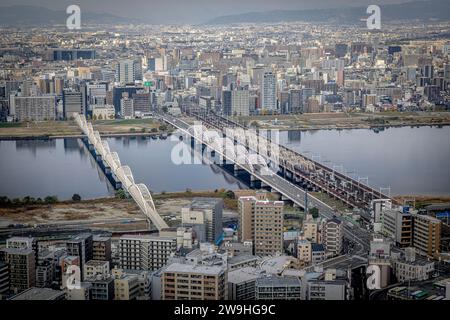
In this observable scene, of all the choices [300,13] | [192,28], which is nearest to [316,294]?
[300,13]

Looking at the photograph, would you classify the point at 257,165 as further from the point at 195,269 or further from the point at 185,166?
the point at 195,269

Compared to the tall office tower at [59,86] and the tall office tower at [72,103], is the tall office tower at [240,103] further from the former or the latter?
the tall office tower at [59,86]

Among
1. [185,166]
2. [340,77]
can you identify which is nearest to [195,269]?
[185,166]

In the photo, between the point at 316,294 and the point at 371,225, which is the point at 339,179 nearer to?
the point at 371,225

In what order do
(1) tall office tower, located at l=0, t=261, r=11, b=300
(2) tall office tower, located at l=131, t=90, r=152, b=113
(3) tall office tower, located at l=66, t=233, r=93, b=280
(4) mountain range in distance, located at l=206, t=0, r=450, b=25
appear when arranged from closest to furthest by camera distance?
(1) tall office tower, located at l=0, t=261, r=11, b=300 → (3) tall office tower, located at l=66, t=233, r=93, b=280 → (4) mountain range in distance, located at l=206, t=0, r=450, b=25 → (2) tall office tower, located at l=131, t=90, r=152, b=113

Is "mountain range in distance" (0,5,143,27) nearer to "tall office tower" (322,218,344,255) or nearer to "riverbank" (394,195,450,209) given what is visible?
"tall office tower" (322,218,344,255)

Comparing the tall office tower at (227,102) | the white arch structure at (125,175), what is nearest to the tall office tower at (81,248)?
the white arch structure at (125,175)

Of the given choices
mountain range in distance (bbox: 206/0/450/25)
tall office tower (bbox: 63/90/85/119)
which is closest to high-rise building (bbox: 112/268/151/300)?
mountain range in distance (bbox: 206/0/450/25)

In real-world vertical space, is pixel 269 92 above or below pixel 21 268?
above
